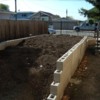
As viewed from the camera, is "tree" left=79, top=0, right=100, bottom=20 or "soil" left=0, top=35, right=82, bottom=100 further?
"tree" left=79, top=0, right=100, bottom=20

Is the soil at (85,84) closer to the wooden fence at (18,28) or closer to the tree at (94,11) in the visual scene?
the wooden fence at (18,28)

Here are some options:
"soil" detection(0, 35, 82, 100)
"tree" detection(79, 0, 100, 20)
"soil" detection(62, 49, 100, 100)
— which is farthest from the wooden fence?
"soil" detection(62, 49, 100, 100)

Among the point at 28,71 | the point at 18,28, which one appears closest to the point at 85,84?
the point at 28,71

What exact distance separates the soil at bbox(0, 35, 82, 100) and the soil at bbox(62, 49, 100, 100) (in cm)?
101

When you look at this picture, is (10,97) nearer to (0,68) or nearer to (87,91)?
(0,68)

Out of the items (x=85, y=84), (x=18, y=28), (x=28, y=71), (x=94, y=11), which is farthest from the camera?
(x=94, y=11)

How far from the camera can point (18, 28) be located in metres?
17.3

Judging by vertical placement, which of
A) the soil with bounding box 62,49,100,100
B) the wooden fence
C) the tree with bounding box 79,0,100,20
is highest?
the tree with bounding box 79,0,100,20

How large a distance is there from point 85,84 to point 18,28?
9.57 meters

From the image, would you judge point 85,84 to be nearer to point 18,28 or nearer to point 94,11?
point 18,28

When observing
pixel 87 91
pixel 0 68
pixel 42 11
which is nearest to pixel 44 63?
pixel 0 68

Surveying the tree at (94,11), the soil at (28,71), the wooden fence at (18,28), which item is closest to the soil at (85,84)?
the soil at (28,71)

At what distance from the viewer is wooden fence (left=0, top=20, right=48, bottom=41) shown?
15.1m

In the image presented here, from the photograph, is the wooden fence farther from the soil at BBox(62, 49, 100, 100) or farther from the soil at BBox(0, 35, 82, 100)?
the soil at BBox(62, 49, 100, 100)
